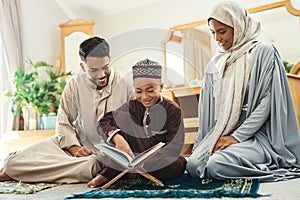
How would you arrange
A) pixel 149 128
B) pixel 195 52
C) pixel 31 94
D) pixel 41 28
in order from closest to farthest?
pixel 149 128 < pixel 195 52 < pixel 31 94 < pixel 41 28

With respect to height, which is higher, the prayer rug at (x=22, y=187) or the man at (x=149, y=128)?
the man at (x=149, y=128)

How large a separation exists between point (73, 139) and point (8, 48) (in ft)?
7.36

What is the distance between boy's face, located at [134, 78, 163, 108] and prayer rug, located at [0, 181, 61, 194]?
59 cm

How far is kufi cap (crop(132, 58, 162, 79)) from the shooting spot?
181 cm

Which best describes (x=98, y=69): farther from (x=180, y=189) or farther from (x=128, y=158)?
(x=180, y=189)

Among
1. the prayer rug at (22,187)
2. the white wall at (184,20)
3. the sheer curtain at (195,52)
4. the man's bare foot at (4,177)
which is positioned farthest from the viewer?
the sheer curtain at (195,52)

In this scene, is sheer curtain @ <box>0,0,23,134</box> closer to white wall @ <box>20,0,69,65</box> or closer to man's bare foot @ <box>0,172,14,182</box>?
white wall @ <box>20,0,69,65</box>

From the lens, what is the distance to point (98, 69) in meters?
2.09

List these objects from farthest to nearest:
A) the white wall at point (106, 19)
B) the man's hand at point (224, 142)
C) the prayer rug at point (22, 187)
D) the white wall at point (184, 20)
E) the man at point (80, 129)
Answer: the white wall at point (106, 19) < the white wall at point (184, 20) < the man at point (80, 129) < the man's hand at point (224, 142) < the prayer rug at point (22, 187)

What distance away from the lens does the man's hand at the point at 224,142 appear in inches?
75.3

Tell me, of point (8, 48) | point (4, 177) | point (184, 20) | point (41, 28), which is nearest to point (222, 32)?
point (4, 177)

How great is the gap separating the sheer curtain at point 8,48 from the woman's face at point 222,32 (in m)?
2.59

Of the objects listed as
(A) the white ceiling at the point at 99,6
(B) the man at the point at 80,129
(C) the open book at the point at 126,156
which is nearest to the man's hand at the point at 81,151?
(B) the man at the point at 80,129

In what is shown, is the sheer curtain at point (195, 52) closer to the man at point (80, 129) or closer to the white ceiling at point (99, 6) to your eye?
the white ceiling at point (99, 6)
